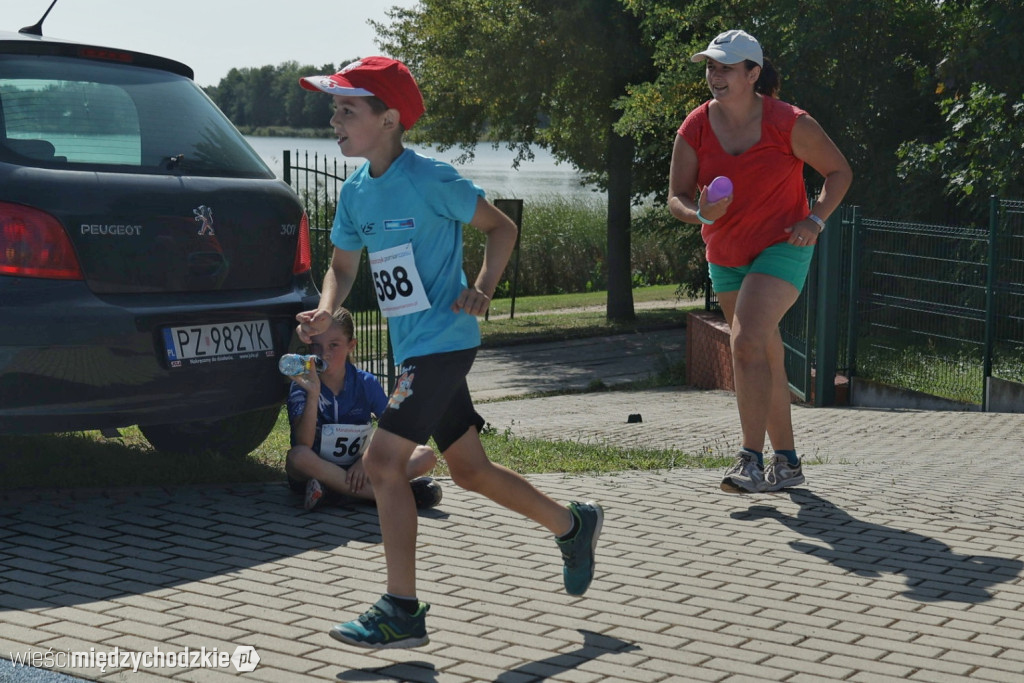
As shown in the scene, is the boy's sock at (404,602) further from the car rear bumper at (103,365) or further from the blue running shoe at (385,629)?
the car rear bumper at (103,365)

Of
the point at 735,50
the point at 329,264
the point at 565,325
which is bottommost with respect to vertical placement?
the point at 565,325

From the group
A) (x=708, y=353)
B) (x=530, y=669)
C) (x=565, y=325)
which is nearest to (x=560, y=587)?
(x=530, y=669)

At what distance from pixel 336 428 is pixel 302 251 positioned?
0.84m

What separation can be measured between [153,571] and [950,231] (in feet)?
24.2

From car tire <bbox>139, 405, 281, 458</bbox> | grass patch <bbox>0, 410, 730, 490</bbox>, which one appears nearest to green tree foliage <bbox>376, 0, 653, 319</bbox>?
grass patch <bbox>0, 410, 730, 490</bbox>

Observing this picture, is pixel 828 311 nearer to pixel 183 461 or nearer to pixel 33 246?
pixel 183 461

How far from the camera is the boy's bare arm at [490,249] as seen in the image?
3898mm

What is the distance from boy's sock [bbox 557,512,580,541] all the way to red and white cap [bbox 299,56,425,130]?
54.9 inches

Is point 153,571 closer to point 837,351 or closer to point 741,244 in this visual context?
point 741,244

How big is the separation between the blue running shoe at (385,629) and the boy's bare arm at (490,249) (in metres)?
0.92

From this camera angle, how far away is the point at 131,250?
515cm

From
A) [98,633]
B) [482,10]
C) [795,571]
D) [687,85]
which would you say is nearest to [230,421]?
[98,633]

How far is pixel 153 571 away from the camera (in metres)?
4.64

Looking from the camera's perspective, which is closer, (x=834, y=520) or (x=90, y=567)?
(x=90, y=567)
